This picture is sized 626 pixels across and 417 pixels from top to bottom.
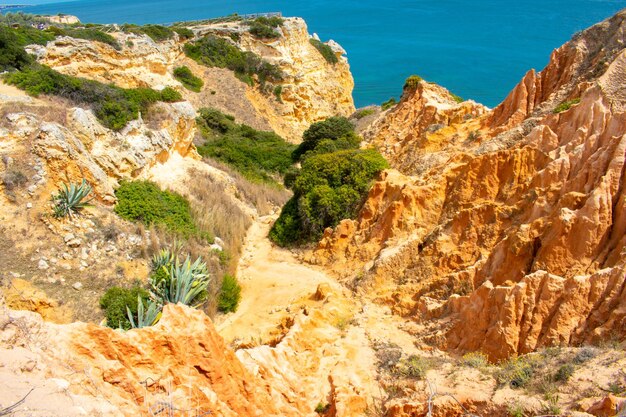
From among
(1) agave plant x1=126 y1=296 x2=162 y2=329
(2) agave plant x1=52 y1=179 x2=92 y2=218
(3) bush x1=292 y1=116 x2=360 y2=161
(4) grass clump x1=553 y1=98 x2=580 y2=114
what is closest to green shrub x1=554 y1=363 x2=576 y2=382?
(1) agave plant x1=126 y1=296 x2=162 y2=329

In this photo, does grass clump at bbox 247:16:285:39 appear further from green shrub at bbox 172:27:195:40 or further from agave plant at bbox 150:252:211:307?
agave plant at bbox 150:252:211:307

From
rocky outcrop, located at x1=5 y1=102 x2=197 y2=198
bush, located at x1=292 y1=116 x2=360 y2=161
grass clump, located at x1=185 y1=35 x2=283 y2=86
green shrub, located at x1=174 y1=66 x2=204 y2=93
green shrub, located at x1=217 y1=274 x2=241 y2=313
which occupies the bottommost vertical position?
green shrub, located at x1=217 y1=274 x2=241 y2=313

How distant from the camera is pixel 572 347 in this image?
22.4ft

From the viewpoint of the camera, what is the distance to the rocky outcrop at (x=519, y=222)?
7668 millimetres

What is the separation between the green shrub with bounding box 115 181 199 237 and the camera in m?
13.8

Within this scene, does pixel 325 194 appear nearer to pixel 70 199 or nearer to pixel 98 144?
pixel 98 144

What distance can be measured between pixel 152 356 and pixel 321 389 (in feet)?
11.4

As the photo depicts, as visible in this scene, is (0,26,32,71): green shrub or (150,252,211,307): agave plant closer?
(150,252,211,307): agave plant

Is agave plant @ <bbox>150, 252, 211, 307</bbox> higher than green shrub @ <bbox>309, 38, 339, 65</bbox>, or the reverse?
green shrub @ <bbox>309, 38, 339, 65</bbox>

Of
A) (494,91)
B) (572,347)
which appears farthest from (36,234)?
(494,91)

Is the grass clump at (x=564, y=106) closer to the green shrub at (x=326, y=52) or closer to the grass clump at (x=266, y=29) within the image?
the grass clump at (x=266, y=29)

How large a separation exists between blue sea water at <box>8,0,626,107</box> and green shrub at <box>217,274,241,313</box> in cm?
5211

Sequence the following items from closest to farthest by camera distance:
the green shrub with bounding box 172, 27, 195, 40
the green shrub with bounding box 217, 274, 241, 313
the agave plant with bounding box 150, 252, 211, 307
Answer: the agave plant with bounding box 150, 252, 211, 307 → the green shrub with bounding box 217, 274, 241, 313 → the green shrub with bounding box 172, 27, 195, 40

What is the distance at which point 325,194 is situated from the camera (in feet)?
52.9
